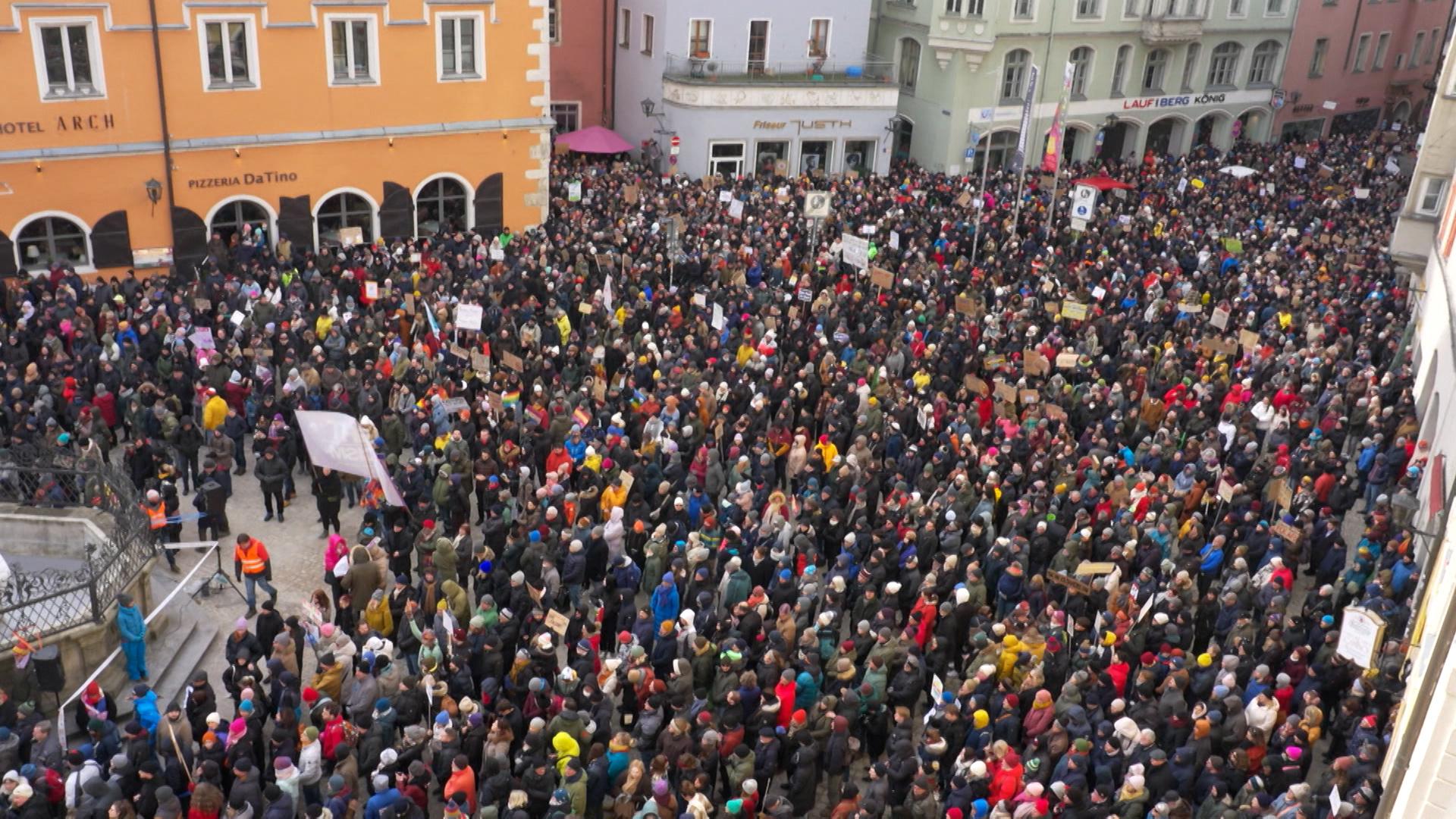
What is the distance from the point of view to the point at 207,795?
11398 mm

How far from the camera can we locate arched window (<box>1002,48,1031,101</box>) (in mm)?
39812

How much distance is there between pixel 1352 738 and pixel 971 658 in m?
3.84

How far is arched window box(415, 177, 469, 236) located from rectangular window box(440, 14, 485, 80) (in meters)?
2.49

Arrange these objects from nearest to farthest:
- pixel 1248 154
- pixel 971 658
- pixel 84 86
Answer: pixel 971 658, pixel 84 86, pixel 1248 154

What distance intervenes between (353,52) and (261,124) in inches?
102

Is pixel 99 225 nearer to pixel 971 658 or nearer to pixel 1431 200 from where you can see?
pixel 971 658

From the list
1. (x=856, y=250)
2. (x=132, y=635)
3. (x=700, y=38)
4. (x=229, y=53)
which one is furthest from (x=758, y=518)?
(x=700, y=38)

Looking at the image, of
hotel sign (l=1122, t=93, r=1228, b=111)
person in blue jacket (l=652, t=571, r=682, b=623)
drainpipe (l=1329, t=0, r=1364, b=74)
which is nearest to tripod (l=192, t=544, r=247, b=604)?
person in blue jacket (l=652, t=571, r=682, b=623)

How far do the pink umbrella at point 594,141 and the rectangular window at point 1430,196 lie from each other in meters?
19.8

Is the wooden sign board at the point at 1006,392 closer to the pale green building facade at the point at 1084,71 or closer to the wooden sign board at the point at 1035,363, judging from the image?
the wooden sign board at the point at 1035,363

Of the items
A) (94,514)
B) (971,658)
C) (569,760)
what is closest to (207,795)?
(569,760)

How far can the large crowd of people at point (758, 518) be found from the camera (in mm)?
12281

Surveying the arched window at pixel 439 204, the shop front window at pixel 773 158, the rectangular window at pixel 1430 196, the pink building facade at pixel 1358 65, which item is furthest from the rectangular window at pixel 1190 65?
the arched window at pixel 439 204

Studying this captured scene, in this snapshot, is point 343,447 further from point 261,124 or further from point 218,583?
point 261,124
